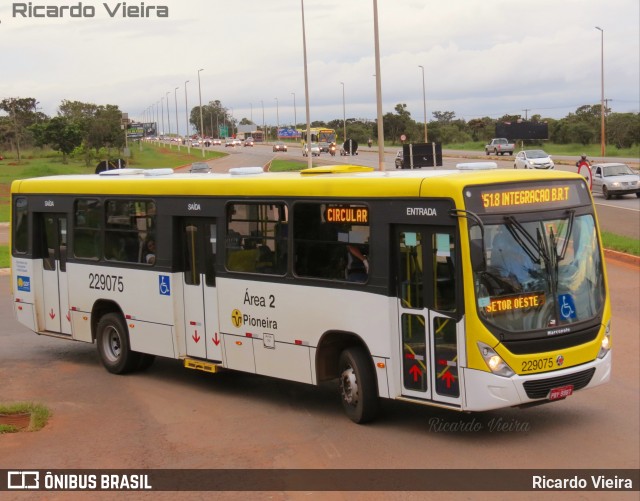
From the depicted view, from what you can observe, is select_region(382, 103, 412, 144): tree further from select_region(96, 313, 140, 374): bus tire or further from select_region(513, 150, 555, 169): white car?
select_region(96, 313, 140, 374): bus tire

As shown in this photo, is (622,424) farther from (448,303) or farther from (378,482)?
(378,482)

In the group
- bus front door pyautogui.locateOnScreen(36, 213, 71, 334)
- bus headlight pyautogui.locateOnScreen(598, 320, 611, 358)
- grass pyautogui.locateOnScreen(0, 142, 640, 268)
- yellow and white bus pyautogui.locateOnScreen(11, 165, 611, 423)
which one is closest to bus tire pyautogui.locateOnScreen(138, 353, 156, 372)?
yellow and white bus pyautogui.locateOnScreen(11, 165, 611, 423)

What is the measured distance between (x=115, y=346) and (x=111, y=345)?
2.9 inches

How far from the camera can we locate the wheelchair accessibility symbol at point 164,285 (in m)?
12.5

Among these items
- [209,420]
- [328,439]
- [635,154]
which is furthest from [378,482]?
[635,154]

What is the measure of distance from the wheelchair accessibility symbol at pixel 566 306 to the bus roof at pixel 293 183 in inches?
48.6

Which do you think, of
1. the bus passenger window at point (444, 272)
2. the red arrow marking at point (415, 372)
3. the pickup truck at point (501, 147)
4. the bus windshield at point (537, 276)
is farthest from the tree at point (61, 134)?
the bus windshield at point (537, 276)

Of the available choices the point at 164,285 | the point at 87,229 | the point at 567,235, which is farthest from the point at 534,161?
the point at 567,235

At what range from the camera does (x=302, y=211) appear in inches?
425

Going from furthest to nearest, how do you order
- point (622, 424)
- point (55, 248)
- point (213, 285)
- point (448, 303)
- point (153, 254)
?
point (55, 248), point (153, 254), point (213, 285), point (622, 424), point (448, 303)

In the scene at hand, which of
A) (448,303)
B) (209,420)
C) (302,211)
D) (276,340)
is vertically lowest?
(209,420)

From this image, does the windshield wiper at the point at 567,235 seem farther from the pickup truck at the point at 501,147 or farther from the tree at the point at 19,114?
the tree at the point at 19,114

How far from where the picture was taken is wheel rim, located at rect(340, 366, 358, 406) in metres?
10.2

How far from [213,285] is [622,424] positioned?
5.20 meters
